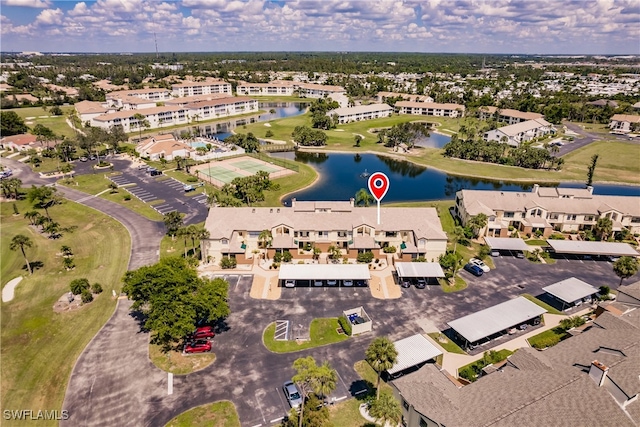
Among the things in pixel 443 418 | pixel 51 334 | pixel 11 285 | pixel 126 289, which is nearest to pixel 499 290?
pixel 443 418

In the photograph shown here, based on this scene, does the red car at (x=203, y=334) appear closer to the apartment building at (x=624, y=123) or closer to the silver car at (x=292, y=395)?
the silver car at (x=292, y=395)

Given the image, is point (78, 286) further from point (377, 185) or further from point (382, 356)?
point (377, 185)

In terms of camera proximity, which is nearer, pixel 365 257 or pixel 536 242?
pixel 365 257

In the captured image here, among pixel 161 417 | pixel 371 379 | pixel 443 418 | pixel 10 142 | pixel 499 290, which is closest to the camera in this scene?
pixel 443 418

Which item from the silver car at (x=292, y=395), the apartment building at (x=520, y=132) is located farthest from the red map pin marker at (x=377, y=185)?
the apartment building at (x=520, y=132)

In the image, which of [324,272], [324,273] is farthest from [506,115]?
[324,273]

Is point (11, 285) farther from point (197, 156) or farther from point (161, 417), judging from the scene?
point (197, 156)

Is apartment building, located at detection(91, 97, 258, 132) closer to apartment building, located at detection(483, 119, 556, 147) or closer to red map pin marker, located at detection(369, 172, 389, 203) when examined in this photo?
apartment building, located at detection(483, 119, 556, 147)
